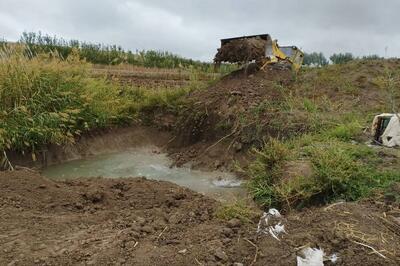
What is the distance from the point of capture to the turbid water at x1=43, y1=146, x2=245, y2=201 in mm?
6875

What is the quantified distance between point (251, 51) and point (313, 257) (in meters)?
8.22

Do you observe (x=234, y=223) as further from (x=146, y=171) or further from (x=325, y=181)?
(x=146, y=171)

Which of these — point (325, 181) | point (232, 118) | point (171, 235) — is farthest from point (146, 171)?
point (171, 235)

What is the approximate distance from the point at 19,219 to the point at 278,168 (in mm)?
2921

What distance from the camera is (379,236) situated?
2.99 meters

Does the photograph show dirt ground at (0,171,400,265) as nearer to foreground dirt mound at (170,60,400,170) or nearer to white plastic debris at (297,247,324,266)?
Answer: white plastic debris at (297,247,324,266)

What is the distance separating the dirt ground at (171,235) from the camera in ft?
9.20

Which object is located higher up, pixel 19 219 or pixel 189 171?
pixel 19 219

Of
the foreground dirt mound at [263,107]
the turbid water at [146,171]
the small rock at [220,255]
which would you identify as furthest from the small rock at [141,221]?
the foreground dirt mound at [263,107]

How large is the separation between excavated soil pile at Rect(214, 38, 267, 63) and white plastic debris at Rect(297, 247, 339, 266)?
813 centimetres

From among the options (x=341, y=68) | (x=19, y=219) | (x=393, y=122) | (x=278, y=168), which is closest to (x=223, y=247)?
(x=19, y=219)

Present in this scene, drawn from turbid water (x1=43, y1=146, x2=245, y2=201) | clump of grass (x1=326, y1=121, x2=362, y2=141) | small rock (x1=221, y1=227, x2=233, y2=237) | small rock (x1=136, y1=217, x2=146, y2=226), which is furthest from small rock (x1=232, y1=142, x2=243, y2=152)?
small rock (x1=221, y1=227, x2=233, y2=237)

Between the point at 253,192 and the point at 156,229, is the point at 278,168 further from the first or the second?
the point at 156,229

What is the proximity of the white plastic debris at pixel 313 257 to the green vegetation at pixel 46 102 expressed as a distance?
5758 mm
